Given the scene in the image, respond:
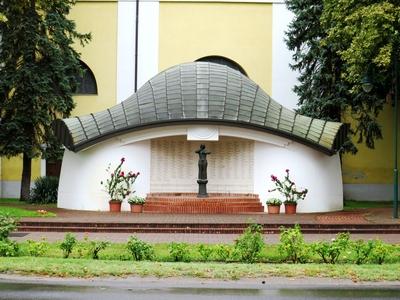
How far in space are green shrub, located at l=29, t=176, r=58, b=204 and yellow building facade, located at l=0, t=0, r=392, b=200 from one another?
18.3ft

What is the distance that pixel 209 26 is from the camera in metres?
39.2

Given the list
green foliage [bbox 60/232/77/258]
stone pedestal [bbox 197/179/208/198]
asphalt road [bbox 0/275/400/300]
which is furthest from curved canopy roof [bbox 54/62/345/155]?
asphalt road [bbox 0/275/400/300]

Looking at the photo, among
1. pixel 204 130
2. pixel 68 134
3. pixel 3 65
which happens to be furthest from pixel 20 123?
pixel 204 130

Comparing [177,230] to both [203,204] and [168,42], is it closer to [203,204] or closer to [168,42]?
[203,204]

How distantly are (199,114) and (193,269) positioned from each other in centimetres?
1525

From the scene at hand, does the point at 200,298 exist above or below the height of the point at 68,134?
below

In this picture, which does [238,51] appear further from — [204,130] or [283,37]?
[204,130]

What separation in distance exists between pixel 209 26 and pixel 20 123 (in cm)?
1288

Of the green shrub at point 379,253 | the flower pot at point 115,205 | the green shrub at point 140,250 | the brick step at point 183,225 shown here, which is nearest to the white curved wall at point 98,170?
the flower pot at point 115,205

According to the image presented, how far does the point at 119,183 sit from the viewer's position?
27641 millimetres

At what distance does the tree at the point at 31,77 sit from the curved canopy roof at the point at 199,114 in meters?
3.90

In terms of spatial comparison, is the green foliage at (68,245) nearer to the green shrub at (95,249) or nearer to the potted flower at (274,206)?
the green shrub at (95,249)

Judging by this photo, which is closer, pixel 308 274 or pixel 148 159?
pixel 308 274

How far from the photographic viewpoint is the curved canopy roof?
27359mm
